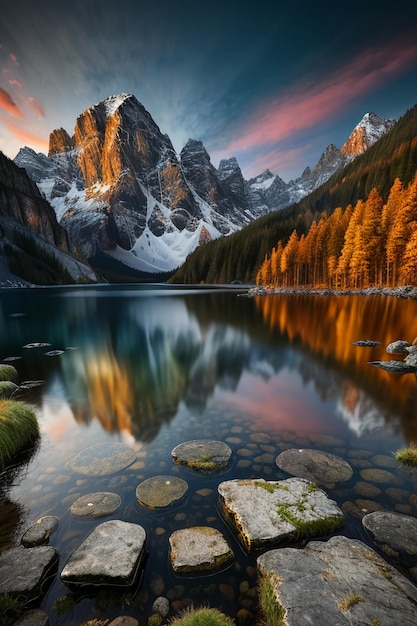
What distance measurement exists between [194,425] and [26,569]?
6748mm

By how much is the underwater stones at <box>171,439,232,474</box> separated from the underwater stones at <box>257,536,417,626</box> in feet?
10.7

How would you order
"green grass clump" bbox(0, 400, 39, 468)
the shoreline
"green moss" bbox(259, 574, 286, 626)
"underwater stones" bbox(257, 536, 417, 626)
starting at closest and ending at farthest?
"underwater stones" bbox(257, 536, 417, 626)
"green moss" bbox(259, 574, 286, 626)
"green grass clump" bbox(0, 400, 39, 468)
the shoreline

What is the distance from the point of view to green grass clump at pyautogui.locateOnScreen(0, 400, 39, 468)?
8.66 metres

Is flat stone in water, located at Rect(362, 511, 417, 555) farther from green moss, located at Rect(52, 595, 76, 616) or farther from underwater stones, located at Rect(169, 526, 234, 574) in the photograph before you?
green moss, located at Rect(52, 595, 76, 616)

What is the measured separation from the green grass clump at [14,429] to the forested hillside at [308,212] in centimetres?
15457

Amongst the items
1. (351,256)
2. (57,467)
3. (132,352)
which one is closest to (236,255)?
(351,256)

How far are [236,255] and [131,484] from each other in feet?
598

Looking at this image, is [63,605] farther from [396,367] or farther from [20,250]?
[20,250]

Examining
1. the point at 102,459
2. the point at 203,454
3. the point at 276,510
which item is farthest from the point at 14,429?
the point at 276,510

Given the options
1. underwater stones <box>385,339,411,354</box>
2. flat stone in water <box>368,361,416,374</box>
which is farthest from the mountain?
flat stone in water <box>368,361,416,374</box>

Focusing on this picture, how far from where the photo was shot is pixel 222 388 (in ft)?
49.5

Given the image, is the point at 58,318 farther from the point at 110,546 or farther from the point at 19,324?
the point at 110,546

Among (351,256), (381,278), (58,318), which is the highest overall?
(351,256)

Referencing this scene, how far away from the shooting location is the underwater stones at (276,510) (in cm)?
542
